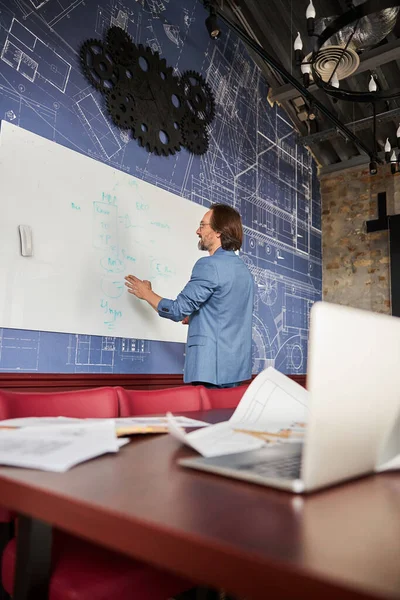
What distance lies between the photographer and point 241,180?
4828 mm

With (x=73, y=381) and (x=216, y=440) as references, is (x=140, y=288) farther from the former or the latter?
(x=216, y=440)

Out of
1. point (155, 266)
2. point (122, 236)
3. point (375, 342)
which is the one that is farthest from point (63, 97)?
point (375, 342)

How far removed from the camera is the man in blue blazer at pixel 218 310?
2.71 metres

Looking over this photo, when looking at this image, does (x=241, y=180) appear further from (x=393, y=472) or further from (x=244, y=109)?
(x=393, y=472)

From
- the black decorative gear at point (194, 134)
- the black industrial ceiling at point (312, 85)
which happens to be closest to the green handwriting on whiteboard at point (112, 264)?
the black decorative gear at point (194, 134)

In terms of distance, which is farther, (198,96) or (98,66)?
(198,96)

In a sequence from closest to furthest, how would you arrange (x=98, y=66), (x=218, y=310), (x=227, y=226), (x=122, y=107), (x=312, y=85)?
(x=218, y=310)
(x=227, y=226)
(x=98, y=66)
(x=122, y=107)
(x=312, y=85)

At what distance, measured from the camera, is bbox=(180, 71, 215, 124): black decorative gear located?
13.6 ft

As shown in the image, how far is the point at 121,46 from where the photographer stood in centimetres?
353

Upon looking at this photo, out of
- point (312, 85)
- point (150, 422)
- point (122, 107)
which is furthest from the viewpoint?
point (312, 85)

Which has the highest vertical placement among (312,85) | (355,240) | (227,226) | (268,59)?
(312,85)

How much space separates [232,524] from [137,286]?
292 centimetres

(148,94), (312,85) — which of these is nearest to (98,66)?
(148,94)

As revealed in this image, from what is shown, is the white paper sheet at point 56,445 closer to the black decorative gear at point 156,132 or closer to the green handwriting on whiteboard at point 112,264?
the green handwriting on whiteboard at point 112,264
